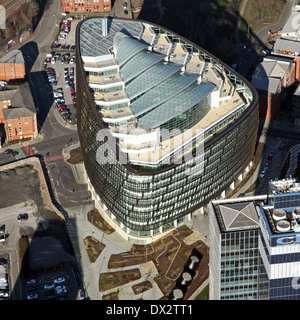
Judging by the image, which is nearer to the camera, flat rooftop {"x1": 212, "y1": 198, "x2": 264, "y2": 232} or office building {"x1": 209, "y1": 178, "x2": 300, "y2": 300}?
office building {"x1": 209, "y1": 178, "x2": 300, "y2": 300}

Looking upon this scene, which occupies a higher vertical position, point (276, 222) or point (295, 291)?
point (276, 222)

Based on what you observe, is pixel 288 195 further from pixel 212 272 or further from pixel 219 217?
pixel 212 272

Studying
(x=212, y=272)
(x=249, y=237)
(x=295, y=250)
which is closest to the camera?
(x=295, y=250)

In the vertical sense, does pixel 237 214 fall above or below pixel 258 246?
above

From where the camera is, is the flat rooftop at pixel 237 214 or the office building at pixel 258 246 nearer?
the office building at pixel 258 246

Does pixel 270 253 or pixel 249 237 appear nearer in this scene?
pixel 270 253

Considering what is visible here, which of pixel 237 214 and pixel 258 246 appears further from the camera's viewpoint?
pixel 237 214

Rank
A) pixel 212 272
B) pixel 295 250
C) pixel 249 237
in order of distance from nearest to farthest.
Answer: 1. pixel 295 250
2. pixel 249 237
3. pixel 212 272

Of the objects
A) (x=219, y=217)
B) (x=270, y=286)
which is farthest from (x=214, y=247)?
(x=270, y=286)
